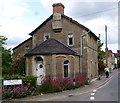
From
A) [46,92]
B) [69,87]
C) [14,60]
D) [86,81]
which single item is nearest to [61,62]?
[86,81]

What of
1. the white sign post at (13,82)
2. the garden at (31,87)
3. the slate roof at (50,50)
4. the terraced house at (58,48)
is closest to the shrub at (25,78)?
the garden at (31,87)

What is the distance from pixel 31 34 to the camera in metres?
35.3

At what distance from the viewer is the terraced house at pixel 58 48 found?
2759 centimetres

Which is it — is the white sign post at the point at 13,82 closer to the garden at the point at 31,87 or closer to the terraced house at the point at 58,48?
the garden at the point at 31,87

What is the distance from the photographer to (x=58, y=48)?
1126 inches

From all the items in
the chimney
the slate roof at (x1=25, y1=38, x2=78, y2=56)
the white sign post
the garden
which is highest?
the chimney

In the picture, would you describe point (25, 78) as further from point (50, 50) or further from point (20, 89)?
point (50, 50)

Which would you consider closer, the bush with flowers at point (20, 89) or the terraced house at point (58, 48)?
the bush with flowers at point (20, 89)

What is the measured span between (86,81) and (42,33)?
1000cm

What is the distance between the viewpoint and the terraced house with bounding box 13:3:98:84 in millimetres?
27594

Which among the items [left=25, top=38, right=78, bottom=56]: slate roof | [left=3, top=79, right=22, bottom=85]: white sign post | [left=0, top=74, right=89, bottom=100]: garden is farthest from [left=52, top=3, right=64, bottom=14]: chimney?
[left=3, top=79, right=22, bottom=85]: white sign post

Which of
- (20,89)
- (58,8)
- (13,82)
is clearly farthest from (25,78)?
(58,8)

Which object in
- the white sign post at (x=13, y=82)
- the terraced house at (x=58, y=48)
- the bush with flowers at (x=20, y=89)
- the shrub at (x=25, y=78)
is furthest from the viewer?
the terraced house at (x=58, y=48)

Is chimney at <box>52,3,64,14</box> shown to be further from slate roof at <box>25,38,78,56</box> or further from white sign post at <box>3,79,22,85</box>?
white sign post at <box>3,79,22,85</box>
